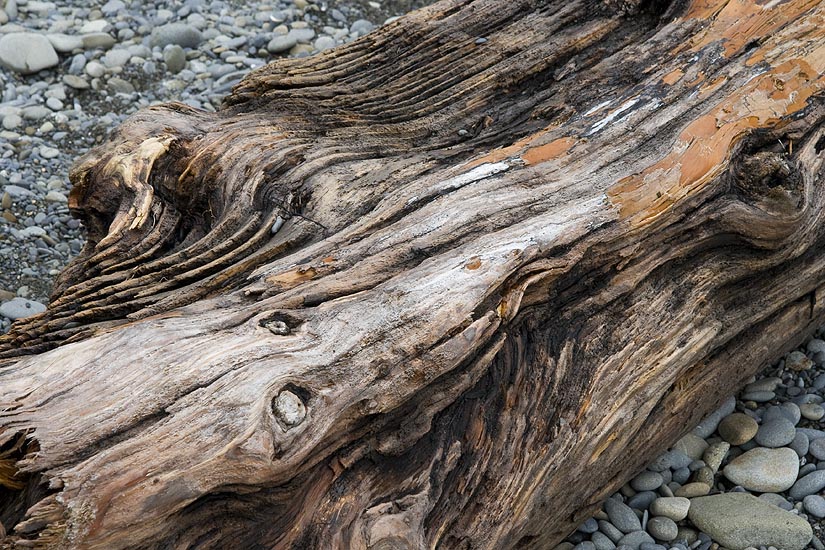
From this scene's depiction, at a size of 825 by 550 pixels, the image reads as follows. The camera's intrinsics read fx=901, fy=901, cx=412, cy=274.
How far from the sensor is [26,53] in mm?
5242

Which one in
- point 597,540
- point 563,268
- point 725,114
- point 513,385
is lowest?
point 597,540

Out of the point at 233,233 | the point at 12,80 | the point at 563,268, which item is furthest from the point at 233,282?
the point at 12,80

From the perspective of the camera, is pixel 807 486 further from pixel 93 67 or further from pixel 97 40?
pixel 97 40

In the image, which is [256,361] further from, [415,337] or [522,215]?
[522,215]

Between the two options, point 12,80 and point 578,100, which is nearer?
point 578,100

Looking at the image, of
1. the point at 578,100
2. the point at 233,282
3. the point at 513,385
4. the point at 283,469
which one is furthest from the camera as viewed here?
the point at 578,100

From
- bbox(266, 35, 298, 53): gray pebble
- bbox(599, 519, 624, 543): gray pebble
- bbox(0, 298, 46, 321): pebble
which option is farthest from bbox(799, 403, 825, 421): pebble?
bbox(266, 35, 298, 53): gray pebble

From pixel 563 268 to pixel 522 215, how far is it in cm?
22

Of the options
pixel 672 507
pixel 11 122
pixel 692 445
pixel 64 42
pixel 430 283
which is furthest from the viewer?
pixel 64 42

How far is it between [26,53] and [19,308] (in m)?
2.09

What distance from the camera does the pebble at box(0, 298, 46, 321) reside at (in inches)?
150

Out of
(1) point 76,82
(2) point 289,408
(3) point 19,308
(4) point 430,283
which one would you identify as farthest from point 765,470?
(1) point 76,82

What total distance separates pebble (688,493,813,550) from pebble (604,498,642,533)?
7.2 inches

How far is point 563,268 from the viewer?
2.54 m
